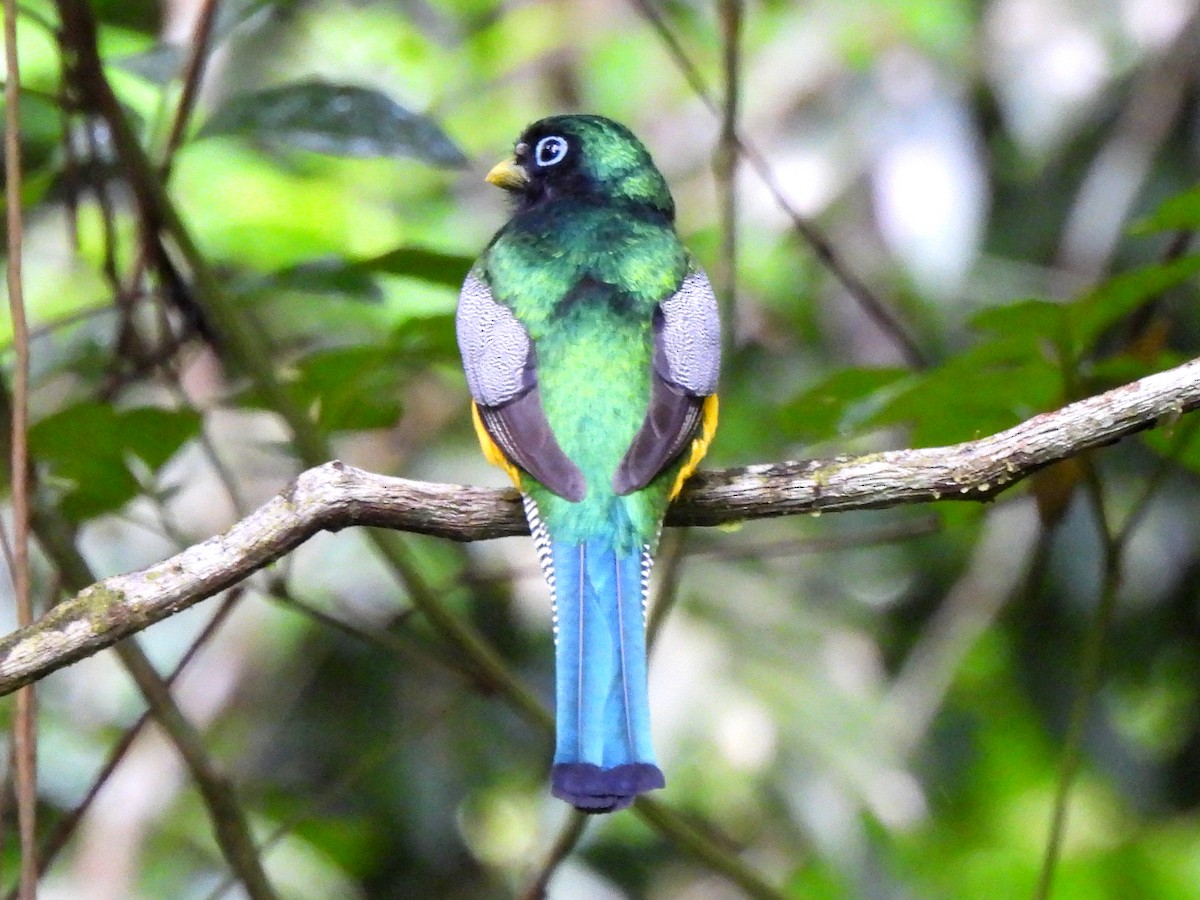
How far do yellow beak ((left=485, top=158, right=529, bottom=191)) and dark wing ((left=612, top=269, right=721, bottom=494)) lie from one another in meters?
0.70

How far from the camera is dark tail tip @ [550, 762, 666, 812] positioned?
91.2 inches

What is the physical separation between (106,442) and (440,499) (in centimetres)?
83

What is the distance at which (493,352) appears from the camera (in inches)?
120

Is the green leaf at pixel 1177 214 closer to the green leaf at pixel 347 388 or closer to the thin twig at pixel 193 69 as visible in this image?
the green leaf at pixel 347 388

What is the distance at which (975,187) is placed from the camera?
17.5 feet

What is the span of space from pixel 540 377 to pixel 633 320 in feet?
0.74

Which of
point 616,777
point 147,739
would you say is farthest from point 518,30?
point 616,777

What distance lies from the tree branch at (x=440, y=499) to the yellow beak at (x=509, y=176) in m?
1.49

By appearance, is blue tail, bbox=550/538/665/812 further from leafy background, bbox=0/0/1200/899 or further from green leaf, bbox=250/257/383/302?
leafy background, bbox=0/0/1200/899

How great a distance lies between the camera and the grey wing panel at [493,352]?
300 centimetres

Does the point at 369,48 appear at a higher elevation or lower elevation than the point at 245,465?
higher

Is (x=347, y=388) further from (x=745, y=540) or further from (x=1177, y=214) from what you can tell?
(x=745, y=540)

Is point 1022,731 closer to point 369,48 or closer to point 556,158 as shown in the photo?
point 556,158

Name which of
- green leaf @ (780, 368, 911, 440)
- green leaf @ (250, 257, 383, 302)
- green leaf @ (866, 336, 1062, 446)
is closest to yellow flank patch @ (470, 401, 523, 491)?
green leaf @ (780, 368, 911, 440)
